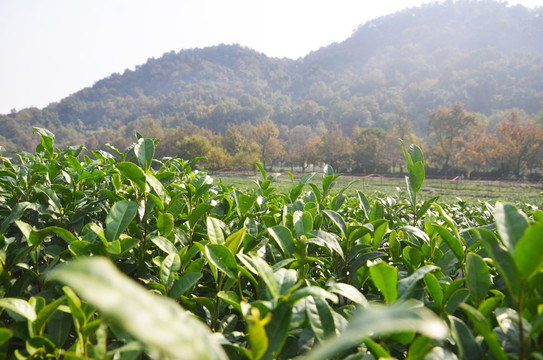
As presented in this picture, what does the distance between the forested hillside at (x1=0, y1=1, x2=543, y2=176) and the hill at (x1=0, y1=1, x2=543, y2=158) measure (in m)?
0.54

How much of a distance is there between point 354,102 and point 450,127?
56754 millimetres

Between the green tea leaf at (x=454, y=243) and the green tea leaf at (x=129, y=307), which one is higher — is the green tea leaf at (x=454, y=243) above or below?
below

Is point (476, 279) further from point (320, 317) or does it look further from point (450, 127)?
point (450, 127)

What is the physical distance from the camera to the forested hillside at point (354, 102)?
52.3 m

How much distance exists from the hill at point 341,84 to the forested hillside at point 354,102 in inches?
21.4

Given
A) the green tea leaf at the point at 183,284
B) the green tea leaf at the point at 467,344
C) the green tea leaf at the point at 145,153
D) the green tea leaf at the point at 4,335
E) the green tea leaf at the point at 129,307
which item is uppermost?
the green tea leaf at the point at 145,153

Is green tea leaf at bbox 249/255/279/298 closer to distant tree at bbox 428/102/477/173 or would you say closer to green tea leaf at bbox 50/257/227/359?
green tea leaf at bbox 50/257/227/359

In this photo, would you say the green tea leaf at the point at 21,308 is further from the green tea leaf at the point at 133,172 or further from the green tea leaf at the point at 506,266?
the green tea leaf at the point at 506,266

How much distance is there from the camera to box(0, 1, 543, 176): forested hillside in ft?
172

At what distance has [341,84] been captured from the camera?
136 meters

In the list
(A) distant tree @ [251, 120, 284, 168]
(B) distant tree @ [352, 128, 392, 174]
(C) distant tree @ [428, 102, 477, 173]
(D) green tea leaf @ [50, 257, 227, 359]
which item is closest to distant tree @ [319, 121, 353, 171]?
(B) distant tree @ [352, 128, 392, 174]

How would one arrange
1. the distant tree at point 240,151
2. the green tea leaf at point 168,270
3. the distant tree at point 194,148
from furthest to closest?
the distant tree at point 240,151
the distant tree at point 194,148
the green tea leaf at point 168,270

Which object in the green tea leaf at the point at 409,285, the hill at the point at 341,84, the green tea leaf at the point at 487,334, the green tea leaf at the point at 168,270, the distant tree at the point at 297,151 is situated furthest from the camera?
the hill at the point at 341,84

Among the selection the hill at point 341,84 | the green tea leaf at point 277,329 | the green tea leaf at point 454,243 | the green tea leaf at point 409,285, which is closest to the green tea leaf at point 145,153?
the green tea leaf at point 277,329
